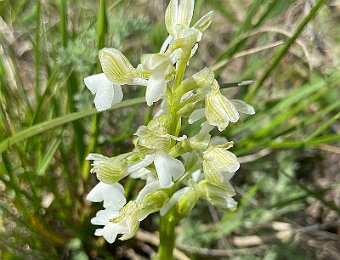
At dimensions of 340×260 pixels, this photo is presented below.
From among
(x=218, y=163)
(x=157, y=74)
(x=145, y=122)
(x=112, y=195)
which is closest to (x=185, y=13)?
(x=157, y=74)

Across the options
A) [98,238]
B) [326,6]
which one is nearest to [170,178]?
[98,238]

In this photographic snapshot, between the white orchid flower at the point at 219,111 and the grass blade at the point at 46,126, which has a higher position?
the grass blade at the point at 46,126

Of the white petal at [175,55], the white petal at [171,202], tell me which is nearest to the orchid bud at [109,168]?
Answer: the white petal at [171,202]

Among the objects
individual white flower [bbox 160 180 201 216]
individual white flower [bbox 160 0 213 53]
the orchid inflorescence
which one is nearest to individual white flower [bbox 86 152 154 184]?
the orchid inflorescence

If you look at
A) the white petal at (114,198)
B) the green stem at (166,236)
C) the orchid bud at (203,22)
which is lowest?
the green stem at (166,236)

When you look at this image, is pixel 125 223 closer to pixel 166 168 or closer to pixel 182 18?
pixel 166 168

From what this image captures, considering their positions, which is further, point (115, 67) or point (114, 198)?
point (114, 198)

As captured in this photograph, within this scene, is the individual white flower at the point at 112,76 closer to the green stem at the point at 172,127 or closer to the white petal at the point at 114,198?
the green stem at the point at 172,127
